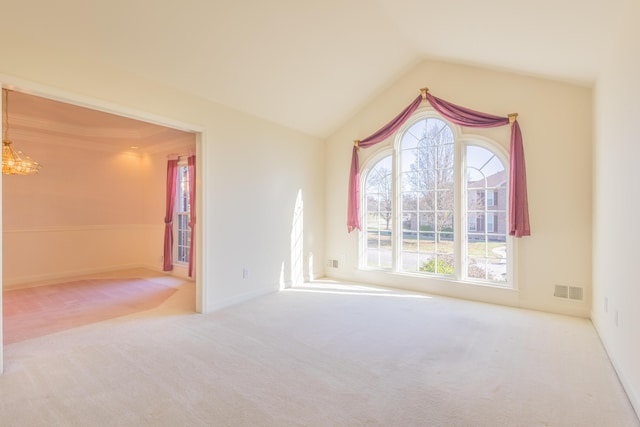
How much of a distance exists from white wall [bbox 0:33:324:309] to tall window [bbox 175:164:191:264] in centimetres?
225

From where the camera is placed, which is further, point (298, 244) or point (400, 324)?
point (298, 244)

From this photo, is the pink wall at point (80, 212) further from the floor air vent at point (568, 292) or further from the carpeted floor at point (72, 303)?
the floor air vent at point (568, 292)

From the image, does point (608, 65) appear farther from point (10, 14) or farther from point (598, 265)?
point (10, 14)

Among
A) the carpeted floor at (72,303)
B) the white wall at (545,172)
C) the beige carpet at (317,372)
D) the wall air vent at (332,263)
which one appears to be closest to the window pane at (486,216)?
the white wall at (545,172)

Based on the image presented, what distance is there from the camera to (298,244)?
5.30 meters

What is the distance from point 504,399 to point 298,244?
3.63 meters

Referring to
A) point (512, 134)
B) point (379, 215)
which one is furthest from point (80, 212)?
point (512, 134)

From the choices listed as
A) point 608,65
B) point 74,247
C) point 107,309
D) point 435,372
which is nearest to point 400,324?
point 435,372

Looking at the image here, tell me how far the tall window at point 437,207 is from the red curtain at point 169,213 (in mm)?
Answer: 3624

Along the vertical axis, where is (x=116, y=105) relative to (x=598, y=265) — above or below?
above

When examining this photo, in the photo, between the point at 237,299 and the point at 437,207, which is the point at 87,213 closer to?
the point at 237,299

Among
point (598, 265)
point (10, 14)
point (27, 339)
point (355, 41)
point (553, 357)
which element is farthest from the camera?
point (355, 41)

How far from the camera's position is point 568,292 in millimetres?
3789

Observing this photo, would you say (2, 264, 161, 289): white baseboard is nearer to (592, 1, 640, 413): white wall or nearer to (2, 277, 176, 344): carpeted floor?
(2, 277, 176, 344): carpeted floor
